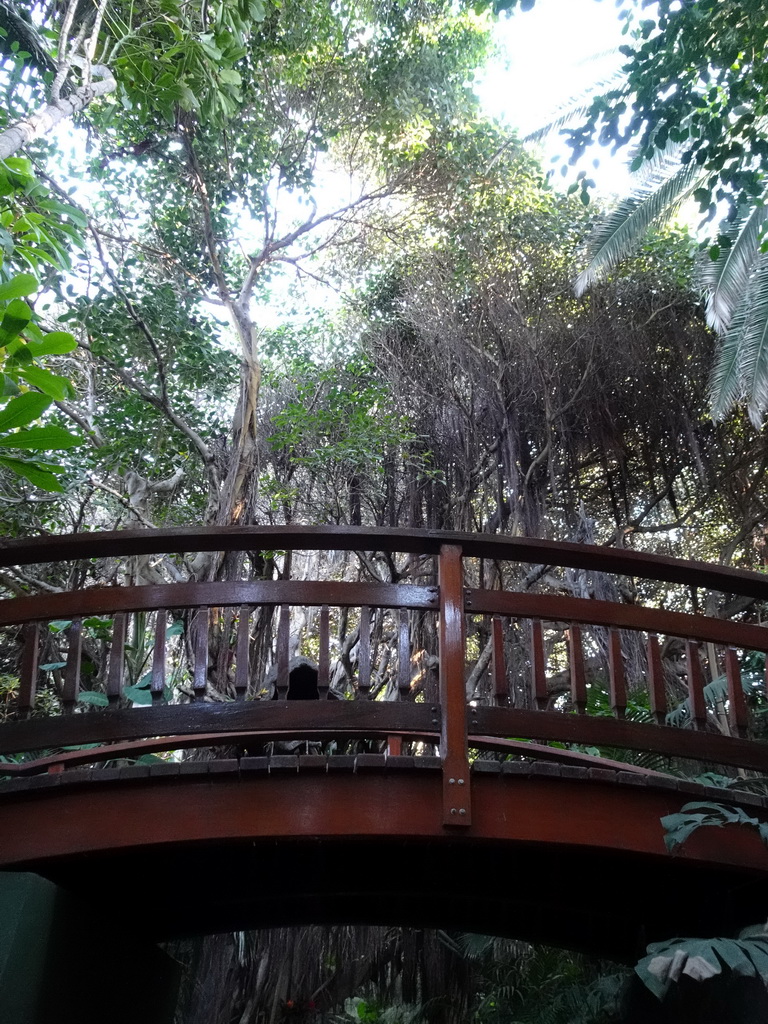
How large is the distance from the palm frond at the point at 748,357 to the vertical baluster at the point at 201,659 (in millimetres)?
6087

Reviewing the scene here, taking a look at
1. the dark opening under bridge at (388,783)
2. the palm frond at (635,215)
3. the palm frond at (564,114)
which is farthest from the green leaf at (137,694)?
the palm frond at (564,114)

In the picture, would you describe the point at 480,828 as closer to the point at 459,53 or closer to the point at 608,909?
the point at 608,909

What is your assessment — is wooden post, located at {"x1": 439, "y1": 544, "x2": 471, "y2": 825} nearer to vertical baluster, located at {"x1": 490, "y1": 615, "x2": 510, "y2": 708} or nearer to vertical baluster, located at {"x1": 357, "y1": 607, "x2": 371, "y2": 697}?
vertical baluster, located at {"x1": 490, "y1": 615, "x2": 510, "y2": 708}

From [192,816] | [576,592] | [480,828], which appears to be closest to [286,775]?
[192,816]

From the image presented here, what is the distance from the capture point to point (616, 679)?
2.16 m

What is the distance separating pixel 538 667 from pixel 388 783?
0.54m

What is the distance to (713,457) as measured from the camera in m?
8.46

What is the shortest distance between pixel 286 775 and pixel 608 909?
127cm

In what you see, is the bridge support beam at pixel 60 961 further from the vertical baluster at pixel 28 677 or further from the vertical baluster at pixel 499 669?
the vertical baluster at pixel 499 669

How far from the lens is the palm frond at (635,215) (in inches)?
289

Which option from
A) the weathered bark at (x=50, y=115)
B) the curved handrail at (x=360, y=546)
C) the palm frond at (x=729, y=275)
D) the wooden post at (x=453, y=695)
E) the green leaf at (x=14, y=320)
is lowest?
the wooden post at (x=453, y=695)

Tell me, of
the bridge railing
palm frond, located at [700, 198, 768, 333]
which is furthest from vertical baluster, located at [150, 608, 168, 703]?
palm frond, located at [700, 198, 768, 333]

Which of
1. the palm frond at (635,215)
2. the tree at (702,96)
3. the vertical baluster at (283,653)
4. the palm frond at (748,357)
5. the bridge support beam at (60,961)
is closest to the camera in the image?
the bridge support beam at (60,961)

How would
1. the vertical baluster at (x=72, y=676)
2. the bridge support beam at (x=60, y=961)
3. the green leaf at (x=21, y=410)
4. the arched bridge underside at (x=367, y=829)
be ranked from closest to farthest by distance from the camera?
the green leaf at (x=21, y=410)
the bridge support beam at (x=60, y=961)
the arched bridge underside at (x=367, y=829)
the vertical baluster at (x=72, y=676)
